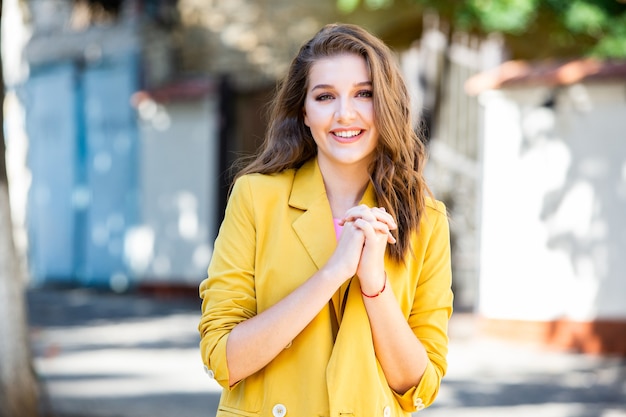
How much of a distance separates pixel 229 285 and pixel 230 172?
5.00 m

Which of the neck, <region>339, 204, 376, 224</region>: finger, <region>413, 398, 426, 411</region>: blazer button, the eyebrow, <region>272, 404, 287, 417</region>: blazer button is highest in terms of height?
the eyebrow

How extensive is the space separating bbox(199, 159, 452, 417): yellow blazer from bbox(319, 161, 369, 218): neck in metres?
0.05

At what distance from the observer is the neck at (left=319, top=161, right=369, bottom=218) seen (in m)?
2.58

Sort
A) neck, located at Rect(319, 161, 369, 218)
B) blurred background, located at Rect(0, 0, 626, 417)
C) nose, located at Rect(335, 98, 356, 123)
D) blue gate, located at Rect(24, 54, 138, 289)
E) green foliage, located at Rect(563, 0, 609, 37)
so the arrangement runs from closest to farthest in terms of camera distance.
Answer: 1. nose, located at Rect(335, 98, 356, 123)
2. neck, located at Rect(319, 161, 369, 218)
3. blurred background, located at Rect(0, 0, 626, 417)
4. green foliage, located at Rect(563, 0, 609, 37)
5. blue gate, located at Rect(24, 54, 138, 289)

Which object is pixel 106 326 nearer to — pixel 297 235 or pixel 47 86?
pixel 47 86

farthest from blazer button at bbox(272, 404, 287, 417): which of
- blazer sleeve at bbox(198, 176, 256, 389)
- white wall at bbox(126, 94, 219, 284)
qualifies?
white wall at bbox(126, 94, 219, 284)

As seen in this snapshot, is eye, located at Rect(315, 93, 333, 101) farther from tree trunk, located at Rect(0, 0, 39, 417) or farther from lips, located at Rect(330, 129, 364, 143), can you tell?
tree trunk, located at Rect(0, 0, 39, 417)

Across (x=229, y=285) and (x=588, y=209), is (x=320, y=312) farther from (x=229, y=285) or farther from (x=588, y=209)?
(x=588, y=209)

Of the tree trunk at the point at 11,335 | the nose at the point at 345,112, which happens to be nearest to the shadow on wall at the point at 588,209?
the tree trunk at the point at 11,335

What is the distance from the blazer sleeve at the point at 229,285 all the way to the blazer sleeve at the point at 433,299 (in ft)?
1.30

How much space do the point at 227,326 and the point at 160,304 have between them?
12.1 meters

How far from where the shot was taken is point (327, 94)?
2.50 meters

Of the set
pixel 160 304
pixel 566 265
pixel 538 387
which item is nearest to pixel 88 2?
pixel 160 304

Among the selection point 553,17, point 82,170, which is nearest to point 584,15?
point 553,17
